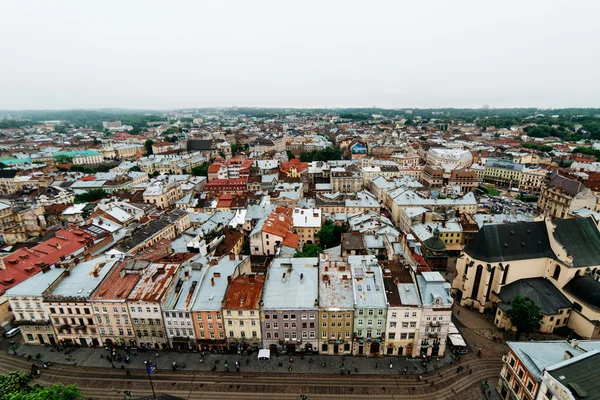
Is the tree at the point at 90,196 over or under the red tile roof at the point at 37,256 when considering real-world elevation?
under

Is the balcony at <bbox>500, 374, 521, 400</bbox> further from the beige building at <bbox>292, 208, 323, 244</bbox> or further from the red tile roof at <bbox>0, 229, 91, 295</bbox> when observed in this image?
the red tile roof at <bbox>0, 229, 91, 295</bbox>

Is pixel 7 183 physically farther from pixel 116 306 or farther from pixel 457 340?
pixel 457 340

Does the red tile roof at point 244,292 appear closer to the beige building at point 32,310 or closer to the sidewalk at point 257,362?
the sidewalk at point 257,362

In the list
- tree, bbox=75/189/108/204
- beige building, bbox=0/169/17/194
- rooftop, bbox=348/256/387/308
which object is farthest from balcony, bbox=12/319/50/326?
beige building, bbox=0/169/17/194

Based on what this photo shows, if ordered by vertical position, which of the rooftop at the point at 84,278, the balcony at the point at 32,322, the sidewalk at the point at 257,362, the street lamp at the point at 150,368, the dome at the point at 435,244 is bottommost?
the sidewalk at the point at 257,362

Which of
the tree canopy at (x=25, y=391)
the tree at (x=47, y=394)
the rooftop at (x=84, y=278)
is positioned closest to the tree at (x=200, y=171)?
the rooftop at (x=84, y=278)

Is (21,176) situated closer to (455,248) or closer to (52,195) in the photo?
(52,195)
